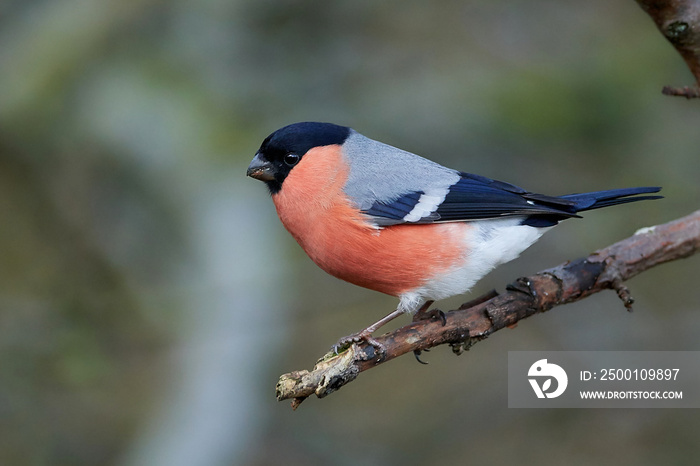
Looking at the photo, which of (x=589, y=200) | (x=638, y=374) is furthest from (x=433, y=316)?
(x=638, y=374)

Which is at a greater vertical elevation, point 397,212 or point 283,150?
point 283,150

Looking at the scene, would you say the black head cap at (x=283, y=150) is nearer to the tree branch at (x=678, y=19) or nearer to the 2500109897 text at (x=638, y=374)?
the tree branch at (x=678, y=19)

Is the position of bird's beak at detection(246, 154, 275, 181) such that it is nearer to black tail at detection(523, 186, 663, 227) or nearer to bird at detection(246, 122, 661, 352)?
bird at detection(246, 122, 661, 352)

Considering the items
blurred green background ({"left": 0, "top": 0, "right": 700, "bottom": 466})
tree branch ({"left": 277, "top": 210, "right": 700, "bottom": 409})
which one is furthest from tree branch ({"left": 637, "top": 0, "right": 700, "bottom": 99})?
blurred green background ({"left": 0, "top": 0, "right": 700, "bottom": 466})

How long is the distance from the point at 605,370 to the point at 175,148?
2.97 metres

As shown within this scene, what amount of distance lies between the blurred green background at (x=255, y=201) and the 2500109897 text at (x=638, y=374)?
24 centimetres

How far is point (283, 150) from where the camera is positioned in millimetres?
3949

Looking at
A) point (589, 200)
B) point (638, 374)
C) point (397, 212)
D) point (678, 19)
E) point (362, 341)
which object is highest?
point (678, 19)

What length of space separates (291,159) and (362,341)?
1.10m

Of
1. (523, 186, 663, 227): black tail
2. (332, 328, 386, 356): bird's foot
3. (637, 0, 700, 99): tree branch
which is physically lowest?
(332, 328, 386, 356): bird's foot

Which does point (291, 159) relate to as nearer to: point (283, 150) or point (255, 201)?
point (283, 150)

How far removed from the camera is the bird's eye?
3966 mm

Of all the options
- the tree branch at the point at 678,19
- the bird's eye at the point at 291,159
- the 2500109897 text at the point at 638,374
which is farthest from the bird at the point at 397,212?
the 2500109897 text at the point at 638,374

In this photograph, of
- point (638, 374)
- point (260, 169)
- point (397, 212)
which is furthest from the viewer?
point (638, 374)
